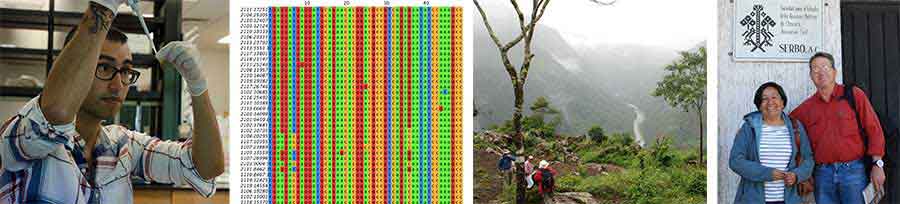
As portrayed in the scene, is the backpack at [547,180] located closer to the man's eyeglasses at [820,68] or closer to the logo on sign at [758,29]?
the logo on sign at [758,29]

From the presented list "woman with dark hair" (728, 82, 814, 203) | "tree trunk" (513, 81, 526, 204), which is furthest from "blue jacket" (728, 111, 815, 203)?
"tree trunk" (513, 81, 526, 204)

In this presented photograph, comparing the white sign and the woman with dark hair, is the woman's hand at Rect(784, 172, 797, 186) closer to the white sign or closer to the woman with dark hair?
the woman with dark hair

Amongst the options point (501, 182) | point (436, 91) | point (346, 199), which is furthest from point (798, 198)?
point (346, 199)

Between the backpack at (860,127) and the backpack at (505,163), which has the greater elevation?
the backpack at (860,127)

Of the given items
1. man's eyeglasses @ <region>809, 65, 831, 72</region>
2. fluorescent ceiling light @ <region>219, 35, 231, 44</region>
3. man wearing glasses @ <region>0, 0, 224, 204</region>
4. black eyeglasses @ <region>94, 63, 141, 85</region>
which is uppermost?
fluorescent ceiling light @ <region>219, 35, 231, 44</region>

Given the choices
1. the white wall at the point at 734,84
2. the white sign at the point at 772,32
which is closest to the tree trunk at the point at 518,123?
the white wall at the point at 734,84

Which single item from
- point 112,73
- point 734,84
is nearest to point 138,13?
point 112,73
